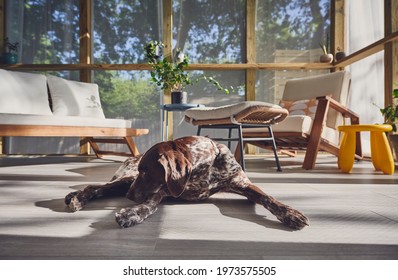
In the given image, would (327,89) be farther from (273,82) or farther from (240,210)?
(240,210)

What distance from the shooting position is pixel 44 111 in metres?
4.09

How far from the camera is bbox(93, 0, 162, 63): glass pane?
5430mm

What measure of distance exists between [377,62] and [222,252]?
483 centimetres

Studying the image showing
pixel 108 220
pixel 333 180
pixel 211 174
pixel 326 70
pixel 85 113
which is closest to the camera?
pixel 108 220

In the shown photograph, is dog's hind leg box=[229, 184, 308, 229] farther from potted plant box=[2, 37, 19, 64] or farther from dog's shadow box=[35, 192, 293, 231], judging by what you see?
potted plant box=[2, 37, 19, 64]

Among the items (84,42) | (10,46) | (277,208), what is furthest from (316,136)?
(10,46)

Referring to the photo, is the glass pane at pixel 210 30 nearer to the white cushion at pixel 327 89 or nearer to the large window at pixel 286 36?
the large window at pixel 286 36

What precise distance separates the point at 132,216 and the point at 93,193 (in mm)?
500

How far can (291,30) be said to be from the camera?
5.39 meters

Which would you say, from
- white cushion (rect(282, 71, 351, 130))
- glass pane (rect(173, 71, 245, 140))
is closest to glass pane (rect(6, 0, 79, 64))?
glass pane (rect(173, 71, 245, 140))

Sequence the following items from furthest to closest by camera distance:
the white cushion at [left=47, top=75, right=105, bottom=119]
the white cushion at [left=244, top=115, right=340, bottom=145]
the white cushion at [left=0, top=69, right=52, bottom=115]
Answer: the white cushion at [left=47, top=75, right=105, bottom=119] < the white cushion at [left=0, top=69, right=52, bottom=115] < the white cushion at [left=244, top=115, right=340, bottom=145]

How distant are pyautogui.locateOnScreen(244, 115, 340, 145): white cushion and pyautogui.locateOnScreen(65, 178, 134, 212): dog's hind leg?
1868 millimetres
